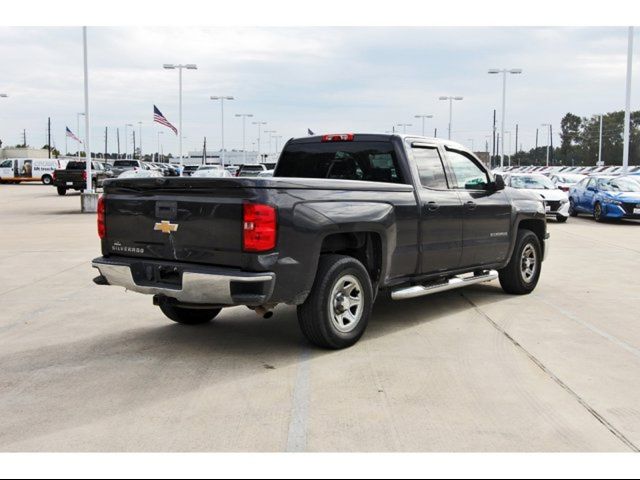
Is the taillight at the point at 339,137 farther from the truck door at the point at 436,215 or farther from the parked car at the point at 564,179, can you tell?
the parked car at the point at 564,179

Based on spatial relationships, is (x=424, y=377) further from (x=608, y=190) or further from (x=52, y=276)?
(x=608, y=190)

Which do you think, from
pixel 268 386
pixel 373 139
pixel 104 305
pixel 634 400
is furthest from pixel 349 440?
pixel 104 305

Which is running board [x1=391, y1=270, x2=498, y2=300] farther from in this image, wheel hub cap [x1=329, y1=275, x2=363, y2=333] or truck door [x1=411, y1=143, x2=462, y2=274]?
wheel hub cap [x1=329, y1=275, x2=363, y2=333]

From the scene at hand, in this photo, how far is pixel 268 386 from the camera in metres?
5.11

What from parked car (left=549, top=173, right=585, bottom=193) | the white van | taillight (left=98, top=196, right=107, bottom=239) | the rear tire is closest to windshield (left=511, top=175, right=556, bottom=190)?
parked car (left=549, top=173, right=585, bottom=193)

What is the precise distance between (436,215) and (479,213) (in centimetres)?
100

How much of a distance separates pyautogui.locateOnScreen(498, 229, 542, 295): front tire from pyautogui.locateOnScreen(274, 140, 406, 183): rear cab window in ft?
8.41

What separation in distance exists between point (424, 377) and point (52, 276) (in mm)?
7122

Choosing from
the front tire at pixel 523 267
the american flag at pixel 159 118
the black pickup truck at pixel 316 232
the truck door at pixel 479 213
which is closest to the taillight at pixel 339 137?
the black pickup truck at pixel 316 232

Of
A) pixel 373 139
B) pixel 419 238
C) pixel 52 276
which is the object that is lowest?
pixel 52 276

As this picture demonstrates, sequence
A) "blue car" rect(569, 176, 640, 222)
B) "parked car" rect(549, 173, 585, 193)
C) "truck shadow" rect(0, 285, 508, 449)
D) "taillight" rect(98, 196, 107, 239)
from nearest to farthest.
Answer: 1. "truck shadow" rect(0, 285, 508, 449)
2. "taillight" rect(98, 196, 107, 239)
3. "blue car" rect(569, 176, 640, 222)
4. "parked car" rect(549, 173, 585, 193)

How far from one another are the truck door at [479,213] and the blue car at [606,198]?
14.5 metres

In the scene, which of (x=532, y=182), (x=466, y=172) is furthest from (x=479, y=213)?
(x=532, y=182)

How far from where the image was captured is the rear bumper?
536 centimetres
